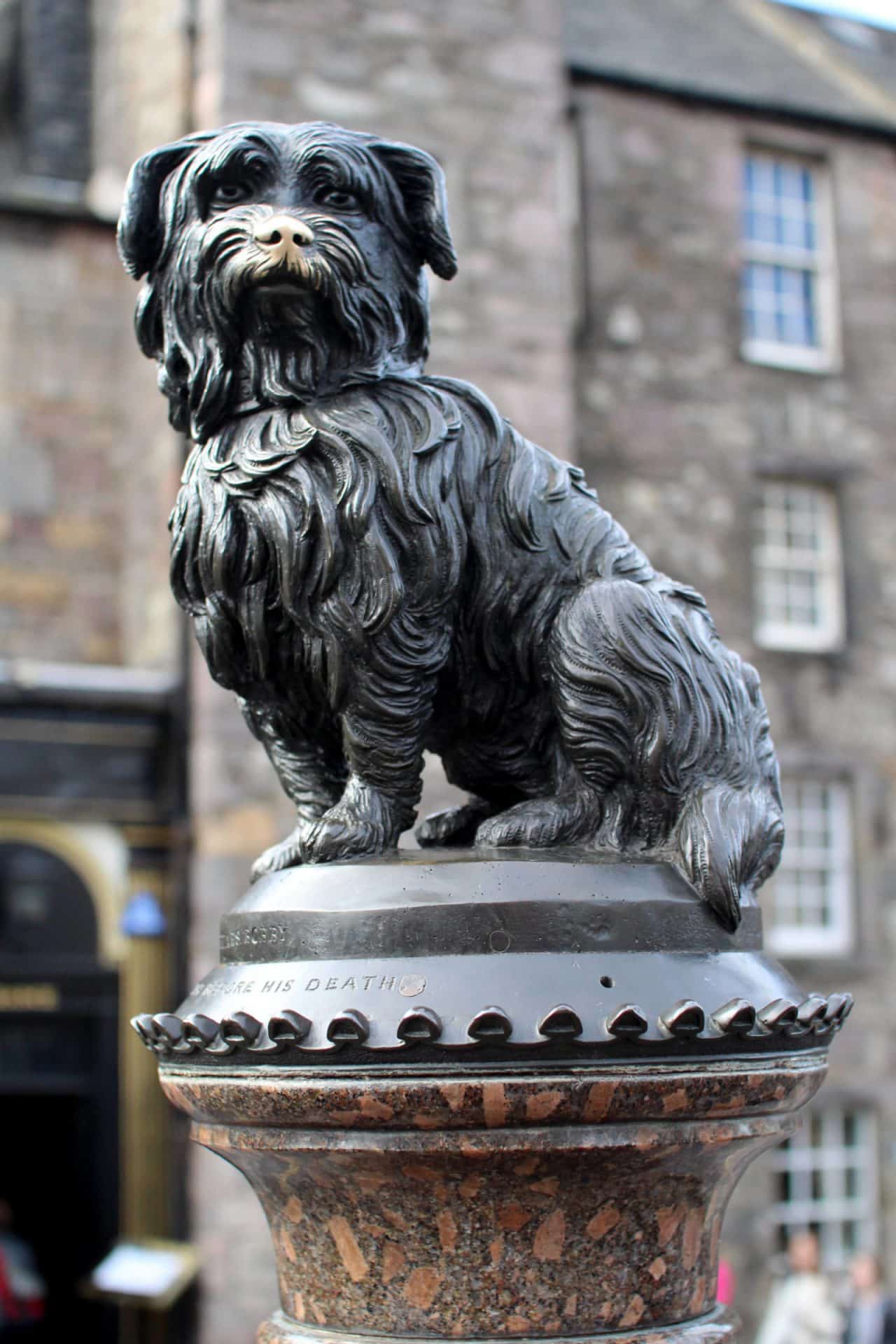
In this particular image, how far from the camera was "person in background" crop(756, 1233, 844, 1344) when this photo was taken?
28.6 feet

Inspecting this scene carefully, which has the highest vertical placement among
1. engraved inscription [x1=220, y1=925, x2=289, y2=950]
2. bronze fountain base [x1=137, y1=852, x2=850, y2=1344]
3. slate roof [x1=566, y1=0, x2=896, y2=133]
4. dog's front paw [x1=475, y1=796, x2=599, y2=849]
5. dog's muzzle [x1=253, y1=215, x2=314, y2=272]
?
slate roof [x1=566, y1=0, x2=896, y2=133]

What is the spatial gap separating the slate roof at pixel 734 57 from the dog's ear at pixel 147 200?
1133 centimetres

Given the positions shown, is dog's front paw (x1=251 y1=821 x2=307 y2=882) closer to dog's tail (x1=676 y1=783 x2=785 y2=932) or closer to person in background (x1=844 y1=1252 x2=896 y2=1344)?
dog's tail (x1=676 y1=783 x2=785 y2=932)

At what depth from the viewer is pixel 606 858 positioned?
2.17m

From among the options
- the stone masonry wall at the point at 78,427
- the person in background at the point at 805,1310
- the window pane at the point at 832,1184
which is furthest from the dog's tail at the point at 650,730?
the window pane at the point at 832,1184

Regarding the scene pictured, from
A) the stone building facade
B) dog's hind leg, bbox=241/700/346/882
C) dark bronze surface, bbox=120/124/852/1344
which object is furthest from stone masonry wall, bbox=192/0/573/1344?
dark bronze surface, bbox=120/124/852/1344

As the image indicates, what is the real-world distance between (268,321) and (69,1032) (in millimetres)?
8934

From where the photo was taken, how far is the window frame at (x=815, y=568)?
13.3 metres

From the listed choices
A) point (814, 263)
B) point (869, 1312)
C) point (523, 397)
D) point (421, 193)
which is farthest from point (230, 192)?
point (814, 263)

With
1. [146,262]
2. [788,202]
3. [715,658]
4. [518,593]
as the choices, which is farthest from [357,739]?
[788,202]

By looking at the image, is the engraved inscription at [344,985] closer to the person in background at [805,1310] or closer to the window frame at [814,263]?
the person in background at [805,1310]

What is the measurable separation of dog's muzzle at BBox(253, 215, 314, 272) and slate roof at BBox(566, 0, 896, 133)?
11.5 meters

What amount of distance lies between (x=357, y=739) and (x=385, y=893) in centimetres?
27

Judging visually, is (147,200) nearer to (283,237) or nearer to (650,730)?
(283,237)
